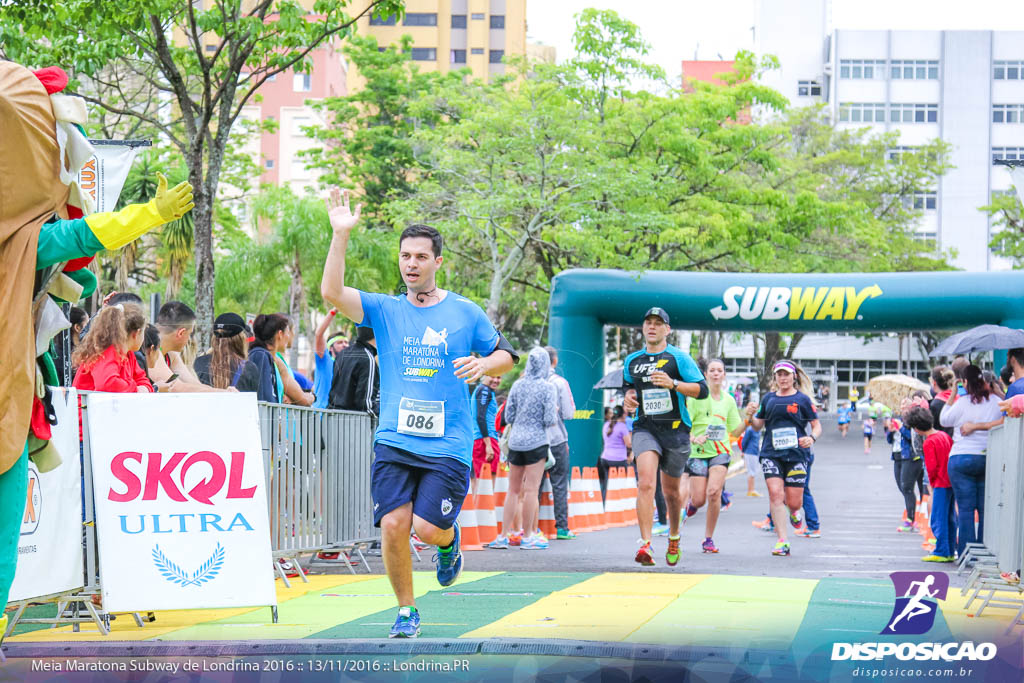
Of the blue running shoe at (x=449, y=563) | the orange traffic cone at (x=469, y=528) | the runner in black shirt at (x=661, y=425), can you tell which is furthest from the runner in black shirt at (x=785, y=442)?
the blue running shoe at (x=449, y=563)

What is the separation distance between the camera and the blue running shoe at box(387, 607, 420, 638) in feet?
19.0

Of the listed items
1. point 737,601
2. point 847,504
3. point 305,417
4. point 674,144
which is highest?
point 674,144

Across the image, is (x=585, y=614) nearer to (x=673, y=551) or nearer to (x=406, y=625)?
(x=406, y=625)

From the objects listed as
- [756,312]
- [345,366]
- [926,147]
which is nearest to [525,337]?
[926,147]

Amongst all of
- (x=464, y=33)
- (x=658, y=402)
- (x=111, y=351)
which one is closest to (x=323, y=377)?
(x=658, y=402)

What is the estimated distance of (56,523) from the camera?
250 inches

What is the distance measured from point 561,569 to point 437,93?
2299 cm

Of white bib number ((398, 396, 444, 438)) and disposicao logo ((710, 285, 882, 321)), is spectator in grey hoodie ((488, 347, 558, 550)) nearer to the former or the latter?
white bib number ((398, 396, 444, 438))

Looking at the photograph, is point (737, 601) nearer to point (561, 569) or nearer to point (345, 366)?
point (561, 569)

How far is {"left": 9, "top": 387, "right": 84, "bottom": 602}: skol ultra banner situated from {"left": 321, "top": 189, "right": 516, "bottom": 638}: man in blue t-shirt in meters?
1.53

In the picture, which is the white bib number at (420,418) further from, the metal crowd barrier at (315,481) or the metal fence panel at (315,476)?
the metal fence panel at (315,476)

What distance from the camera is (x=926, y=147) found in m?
46.2

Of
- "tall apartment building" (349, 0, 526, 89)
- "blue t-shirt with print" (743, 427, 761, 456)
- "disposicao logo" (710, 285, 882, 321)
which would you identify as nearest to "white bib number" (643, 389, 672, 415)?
"blue t-shirt with print" (743, 427, 761, 456)

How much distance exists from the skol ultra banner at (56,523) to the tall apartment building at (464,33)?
74106 mm
